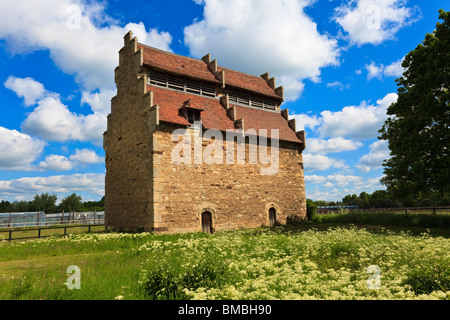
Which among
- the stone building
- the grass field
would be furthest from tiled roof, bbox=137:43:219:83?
the grass field

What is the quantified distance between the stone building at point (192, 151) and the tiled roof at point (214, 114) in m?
0.09

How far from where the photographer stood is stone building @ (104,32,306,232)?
18.1 metres

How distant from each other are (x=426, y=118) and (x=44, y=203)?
83906mm

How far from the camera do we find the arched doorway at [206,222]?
62.9ft

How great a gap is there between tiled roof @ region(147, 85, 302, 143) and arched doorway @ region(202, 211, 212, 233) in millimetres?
5970

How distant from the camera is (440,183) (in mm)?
16953

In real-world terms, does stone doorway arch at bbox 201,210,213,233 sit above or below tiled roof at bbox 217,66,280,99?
below

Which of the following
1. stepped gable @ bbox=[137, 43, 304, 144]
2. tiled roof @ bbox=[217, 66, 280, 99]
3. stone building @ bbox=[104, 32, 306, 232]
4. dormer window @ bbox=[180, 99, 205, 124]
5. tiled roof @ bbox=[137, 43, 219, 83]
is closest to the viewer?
stone building @ bbox=[104, 32, 306, 232]

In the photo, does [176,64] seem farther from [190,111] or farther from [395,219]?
[395,219]

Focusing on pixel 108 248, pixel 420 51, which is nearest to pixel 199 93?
pixel 108 248

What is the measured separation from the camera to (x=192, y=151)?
19.2 meters

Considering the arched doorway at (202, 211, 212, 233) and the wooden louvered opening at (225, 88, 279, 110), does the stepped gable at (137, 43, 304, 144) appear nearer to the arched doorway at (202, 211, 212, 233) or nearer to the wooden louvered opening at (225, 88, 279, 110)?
the wooden louvered opening at (225, 88, 279, 110)
